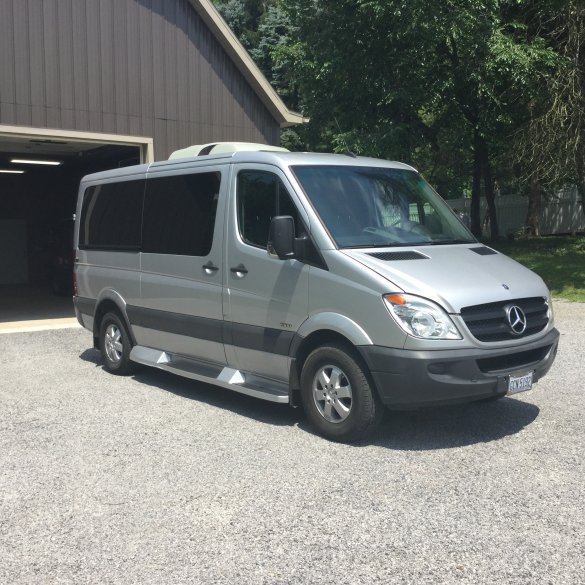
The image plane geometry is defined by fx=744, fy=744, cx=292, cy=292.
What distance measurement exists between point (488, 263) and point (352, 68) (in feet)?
52.7

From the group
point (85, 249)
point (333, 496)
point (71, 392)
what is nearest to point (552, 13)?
point (85, 249)

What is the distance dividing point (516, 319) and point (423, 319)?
2.68ft

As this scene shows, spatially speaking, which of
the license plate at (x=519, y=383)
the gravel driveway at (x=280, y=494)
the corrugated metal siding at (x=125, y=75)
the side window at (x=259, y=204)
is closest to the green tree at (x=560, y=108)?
the corrugated metal siding at (x=125, y=75)

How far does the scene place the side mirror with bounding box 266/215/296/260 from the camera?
5.84 m

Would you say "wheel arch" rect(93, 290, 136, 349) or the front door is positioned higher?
the front door

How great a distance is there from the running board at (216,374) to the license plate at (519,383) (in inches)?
70.1

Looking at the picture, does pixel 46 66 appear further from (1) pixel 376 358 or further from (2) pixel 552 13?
(2) pixel 552 13

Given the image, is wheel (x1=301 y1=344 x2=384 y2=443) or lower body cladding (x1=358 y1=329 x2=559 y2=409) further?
wheel (x1=301 y1=344 x2=384 y2=443)

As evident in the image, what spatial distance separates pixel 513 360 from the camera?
5656 millimetres

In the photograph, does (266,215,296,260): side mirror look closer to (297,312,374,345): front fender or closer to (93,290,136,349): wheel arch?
(297,312,374,345): front fender

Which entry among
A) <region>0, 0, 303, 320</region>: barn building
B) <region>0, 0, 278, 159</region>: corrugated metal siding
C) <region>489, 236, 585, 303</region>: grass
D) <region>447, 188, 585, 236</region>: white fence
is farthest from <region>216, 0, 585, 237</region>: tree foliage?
<region>447, 188, 585, 236</region>: white fence

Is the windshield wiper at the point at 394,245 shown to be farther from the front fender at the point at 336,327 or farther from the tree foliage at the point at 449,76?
the tree foliage at the point at 449,76

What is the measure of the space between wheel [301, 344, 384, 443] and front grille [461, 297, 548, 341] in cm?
88

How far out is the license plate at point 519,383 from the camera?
5.54 meters
